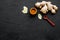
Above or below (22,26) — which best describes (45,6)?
above

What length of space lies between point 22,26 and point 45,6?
30 centimetres

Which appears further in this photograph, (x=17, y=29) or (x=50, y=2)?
(x=50, y=2)

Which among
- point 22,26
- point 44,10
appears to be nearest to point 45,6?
point 44,10

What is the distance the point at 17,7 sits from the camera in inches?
55.0

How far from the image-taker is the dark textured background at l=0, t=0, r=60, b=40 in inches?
48.7

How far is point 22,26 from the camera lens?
1.28m

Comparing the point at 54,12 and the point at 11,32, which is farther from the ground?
the point at 54,12

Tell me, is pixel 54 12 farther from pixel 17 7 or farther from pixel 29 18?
pixel 17 7

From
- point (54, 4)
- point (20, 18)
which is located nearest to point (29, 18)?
point (20, 18)

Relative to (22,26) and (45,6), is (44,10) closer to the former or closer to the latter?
(45,6)

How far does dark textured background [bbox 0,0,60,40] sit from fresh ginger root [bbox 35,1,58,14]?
0.17 feet

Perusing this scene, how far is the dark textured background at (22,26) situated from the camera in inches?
48.7

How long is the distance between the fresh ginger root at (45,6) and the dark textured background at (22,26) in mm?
51

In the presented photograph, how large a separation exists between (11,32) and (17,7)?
28 cm
